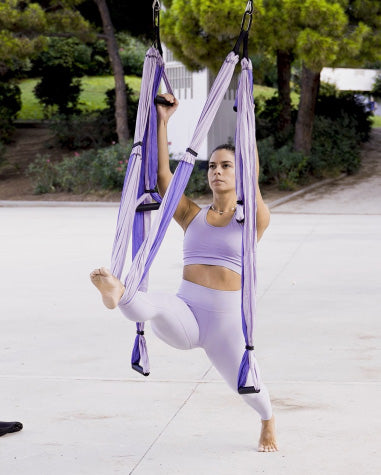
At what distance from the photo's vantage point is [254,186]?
4844mm

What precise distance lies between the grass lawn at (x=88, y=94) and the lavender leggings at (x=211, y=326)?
110 feet

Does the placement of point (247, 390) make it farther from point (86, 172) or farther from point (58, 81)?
point (58, 81)

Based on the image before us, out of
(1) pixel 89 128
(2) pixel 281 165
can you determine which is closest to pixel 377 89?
(1) pixel 89 128

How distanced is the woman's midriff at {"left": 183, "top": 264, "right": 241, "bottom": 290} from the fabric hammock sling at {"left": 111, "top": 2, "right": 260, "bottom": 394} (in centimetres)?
21

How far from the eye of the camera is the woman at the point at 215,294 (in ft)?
15.8

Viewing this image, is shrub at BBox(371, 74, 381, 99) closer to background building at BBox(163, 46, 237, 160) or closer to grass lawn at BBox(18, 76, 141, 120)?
grass lawn at BBox(18, 76, 141, 120)

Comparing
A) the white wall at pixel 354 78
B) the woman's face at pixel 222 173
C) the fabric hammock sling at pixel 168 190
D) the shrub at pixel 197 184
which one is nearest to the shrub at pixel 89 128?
the shrub at pixel 197 184

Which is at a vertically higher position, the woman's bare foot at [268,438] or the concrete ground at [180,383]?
the woman's bare foot at [268,438]

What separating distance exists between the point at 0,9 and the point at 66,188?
4.95 m

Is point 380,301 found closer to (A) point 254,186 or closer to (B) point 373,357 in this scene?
(B) point 373,357

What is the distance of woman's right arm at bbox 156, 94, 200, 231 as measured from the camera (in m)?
5.17

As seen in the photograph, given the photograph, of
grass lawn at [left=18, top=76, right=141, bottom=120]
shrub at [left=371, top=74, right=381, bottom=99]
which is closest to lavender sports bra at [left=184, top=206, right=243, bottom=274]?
grass lawn at [left=18, top=76, right=141, bottom=120]

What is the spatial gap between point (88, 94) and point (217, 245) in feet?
124

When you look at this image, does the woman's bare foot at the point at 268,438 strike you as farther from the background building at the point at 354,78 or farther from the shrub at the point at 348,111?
the background building at the point at 354,78
